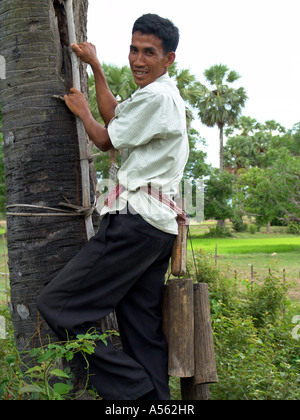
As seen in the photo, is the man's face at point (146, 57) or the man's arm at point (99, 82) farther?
the man's arm at point (99, 82)

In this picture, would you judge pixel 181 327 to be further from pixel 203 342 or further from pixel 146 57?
pixel 146 57

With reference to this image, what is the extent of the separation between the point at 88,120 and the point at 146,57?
47cm

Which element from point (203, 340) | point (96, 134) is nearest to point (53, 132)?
point (96, 134)

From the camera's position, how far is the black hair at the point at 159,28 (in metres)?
2.73

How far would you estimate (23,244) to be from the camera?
2.88 m

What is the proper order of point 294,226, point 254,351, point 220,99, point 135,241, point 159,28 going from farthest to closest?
point 220,99 < point 294,226 < point 254,351 < point 159,28 < point 135,241

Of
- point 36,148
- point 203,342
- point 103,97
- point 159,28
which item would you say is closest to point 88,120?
point 103,97

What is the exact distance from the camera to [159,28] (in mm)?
Result: 2730

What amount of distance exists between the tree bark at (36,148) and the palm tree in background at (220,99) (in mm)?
34812

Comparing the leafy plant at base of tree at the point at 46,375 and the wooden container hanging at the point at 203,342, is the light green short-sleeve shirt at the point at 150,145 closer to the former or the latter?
the wooden container hanging at the point at 203,342

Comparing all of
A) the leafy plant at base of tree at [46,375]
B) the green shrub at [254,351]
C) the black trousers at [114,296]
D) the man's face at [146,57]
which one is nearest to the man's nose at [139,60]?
the man's face at [146,57]

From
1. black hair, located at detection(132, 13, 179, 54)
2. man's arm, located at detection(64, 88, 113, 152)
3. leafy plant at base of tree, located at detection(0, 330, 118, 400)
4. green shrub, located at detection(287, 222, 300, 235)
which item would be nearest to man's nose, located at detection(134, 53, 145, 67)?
black hair, located at detection(132, 13, 179, 54)
